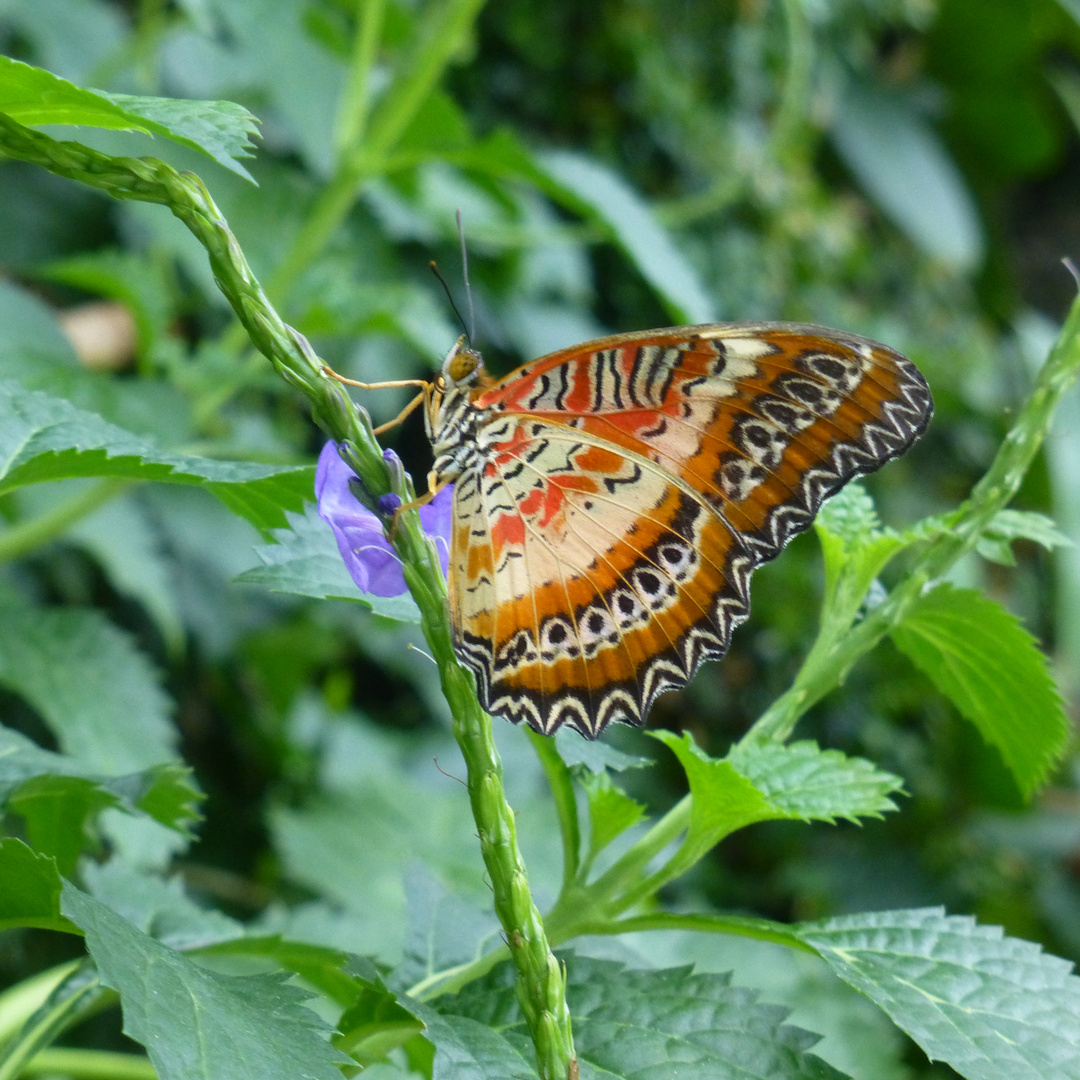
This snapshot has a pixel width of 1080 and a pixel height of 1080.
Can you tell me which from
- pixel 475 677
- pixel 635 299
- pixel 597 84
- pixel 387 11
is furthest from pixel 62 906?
pixel 597 84

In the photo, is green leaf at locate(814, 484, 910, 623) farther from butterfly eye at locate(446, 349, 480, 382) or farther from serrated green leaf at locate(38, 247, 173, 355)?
serrated green leaf at locate(38, 247, 173, 355)

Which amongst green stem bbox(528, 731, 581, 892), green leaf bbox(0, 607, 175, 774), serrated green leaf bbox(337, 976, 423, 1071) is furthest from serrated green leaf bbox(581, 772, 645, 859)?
green leaf bbox(0, 607, 175, 774)

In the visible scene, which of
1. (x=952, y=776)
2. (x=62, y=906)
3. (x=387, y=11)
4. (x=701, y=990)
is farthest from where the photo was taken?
(x=952, y=776)

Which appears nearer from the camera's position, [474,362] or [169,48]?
[474,362]

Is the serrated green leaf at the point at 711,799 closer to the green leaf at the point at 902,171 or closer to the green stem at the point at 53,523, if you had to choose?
the green stem at the point at 53,523

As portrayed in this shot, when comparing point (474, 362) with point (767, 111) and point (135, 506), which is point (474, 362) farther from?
point (767, 111)

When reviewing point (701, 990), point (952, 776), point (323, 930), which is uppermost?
point (701, 990)

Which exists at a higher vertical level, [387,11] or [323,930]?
[387,11]
